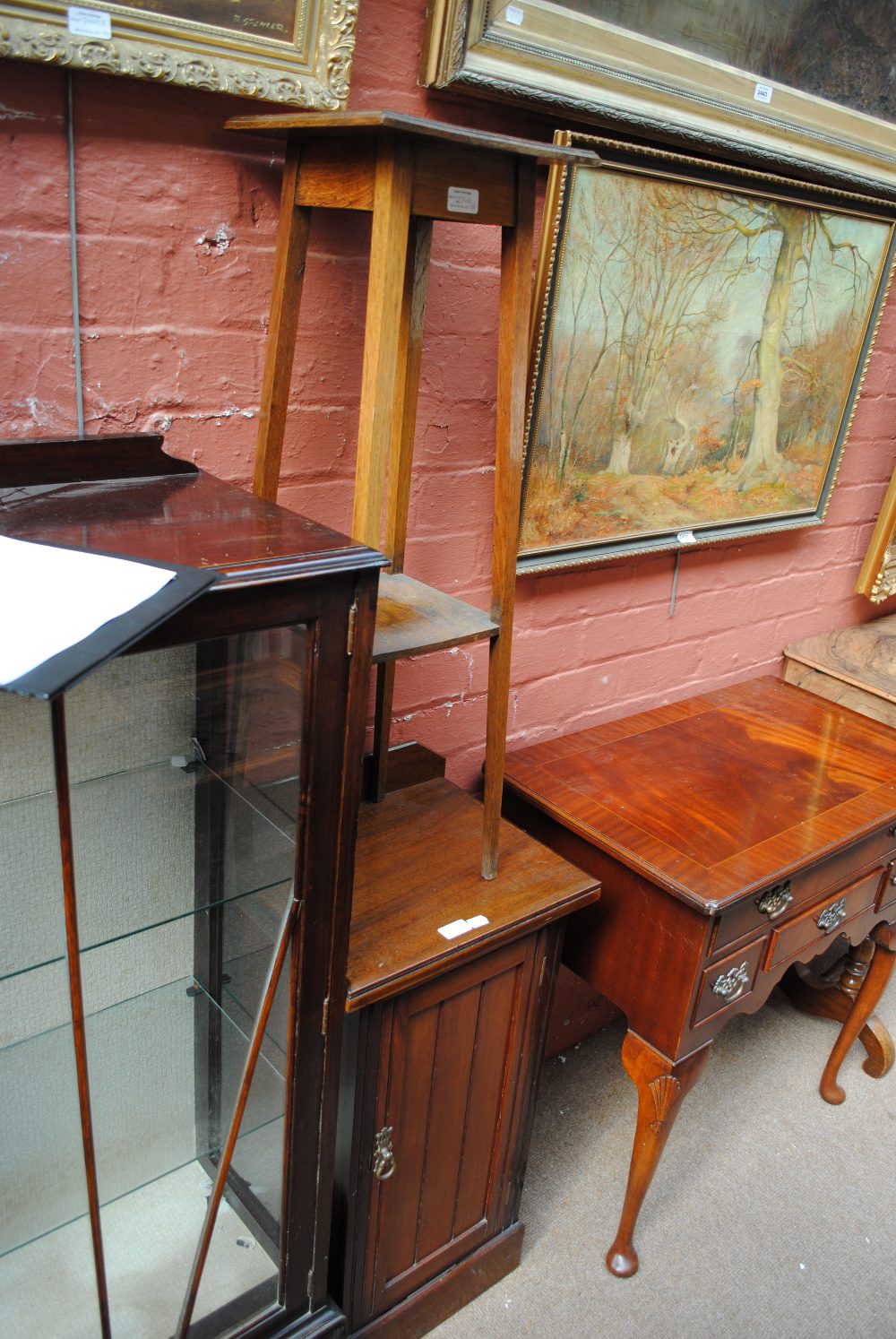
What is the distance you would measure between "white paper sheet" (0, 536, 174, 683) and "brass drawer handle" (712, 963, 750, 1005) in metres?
1.28

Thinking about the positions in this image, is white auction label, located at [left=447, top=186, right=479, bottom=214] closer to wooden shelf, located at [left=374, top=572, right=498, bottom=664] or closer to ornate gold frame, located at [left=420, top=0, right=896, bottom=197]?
ornate gold frame, located at [left=420, top=0, right=896, bottom=197]

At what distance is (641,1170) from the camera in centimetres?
189

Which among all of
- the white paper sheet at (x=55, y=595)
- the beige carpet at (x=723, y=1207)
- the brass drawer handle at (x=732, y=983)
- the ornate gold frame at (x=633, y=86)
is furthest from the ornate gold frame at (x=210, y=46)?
the beige carpet at (x=723, y=1207)

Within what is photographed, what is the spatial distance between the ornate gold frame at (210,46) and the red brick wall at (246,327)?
5 cm

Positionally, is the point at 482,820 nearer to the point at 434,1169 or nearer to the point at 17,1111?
the point at 434,1169

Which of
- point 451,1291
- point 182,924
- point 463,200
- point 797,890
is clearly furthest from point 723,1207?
point 463,200

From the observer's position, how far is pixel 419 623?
1.42 meters

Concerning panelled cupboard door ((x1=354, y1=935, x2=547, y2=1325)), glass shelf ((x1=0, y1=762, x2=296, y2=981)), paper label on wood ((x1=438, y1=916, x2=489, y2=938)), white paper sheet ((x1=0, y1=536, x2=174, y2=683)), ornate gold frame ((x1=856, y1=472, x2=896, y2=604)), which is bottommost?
panelled cupboard door ((x1=354, y1=935, x2=547, y2=1325))

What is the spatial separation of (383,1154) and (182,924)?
570 mm

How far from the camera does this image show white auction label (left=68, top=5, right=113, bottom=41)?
3.75 feet

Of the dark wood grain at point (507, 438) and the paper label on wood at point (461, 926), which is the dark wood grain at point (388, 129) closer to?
the dark wood grain at point (507, 438)

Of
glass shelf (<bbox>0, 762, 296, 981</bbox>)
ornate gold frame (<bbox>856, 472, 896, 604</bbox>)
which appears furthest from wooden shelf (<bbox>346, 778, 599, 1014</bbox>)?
ornate gold frame (<bbox>856, 472, 896, 604</bbox>)

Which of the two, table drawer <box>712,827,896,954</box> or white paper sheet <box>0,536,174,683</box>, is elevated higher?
white paper sheet <box>0,536,174,683</box>

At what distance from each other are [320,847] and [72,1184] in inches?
21.8
